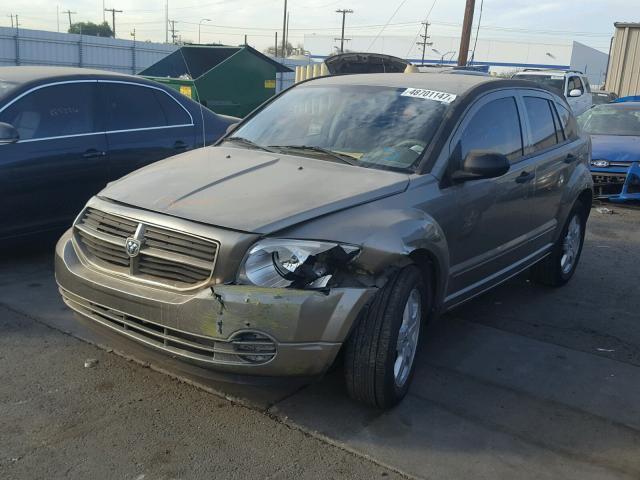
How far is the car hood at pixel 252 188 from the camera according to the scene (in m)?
3.34

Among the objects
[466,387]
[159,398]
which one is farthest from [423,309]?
[159,398]

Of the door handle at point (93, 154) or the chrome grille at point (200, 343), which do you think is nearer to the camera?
the chrome grille at point (200, 343)

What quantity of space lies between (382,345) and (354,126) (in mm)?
1630

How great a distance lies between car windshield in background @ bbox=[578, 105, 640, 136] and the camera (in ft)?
36.5

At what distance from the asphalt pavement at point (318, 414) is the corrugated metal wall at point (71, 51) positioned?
A: 20.8 meters

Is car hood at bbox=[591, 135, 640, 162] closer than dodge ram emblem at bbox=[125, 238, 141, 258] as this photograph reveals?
No

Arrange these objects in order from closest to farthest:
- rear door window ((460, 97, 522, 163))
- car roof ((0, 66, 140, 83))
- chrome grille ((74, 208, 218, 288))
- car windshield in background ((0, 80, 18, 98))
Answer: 1. chrome grille ((74, 208, 218, 288))
2. rear door window ((460, 97, 522, 163))
3. car windshield in background ((0, 80, 18, 98))
4. car roof ((0, 66, 140, 83))

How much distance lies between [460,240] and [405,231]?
0.78m

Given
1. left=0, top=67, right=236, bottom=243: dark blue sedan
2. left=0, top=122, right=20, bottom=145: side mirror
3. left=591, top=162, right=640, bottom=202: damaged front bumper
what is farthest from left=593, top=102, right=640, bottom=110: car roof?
left=0, top=122, right=20, bottom=145: side mirror

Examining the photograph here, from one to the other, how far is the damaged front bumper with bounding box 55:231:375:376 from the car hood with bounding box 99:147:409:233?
36cm

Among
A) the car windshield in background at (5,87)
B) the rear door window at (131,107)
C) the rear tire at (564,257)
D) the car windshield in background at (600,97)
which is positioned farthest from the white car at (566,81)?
the car windshield in background at (5,87)

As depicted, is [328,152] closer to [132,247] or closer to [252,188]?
[252,188]

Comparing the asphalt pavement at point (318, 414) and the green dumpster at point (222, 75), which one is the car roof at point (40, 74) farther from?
the green dumpster at point (222, 75)

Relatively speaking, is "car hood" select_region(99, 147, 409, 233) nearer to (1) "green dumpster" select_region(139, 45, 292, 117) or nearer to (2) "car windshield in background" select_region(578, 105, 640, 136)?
(1) "green dumpster" select_region(139, 45, 292, 117)
